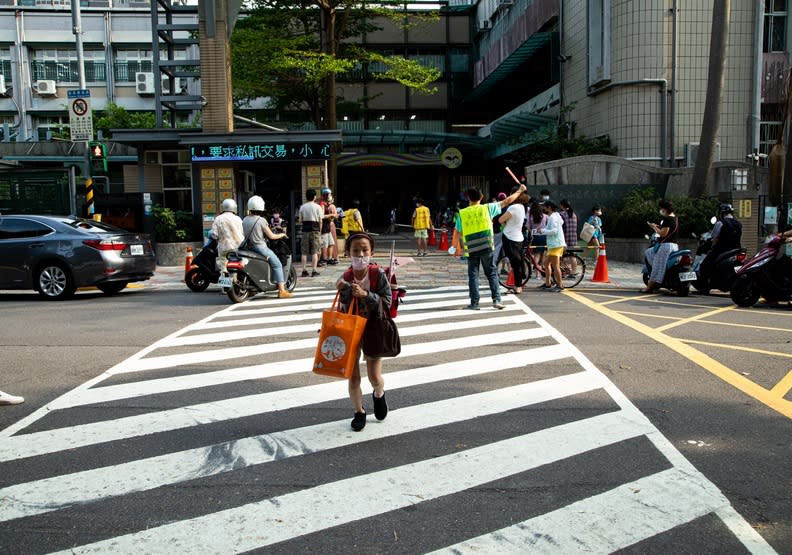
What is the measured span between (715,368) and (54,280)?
37.9 feet

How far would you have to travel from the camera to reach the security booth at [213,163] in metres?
20.0

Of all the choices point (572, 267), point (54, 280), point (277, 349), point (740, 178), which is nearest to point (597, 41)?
point (740, 178)

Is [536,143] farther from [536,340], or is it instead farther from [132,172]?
[536,340]

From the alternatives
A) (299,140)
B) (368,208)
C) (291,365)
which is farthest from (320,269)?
(368,208)

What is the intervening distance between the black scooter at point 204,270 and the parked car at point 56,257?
131cm

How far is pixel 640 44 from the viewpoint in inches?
902

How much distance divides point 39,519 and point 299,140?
16.9 m

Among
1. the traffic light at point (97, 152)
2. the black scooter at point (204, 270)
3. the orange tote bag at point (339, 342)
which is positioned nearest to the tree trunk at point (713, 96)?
the black scooter at point (204, 270)

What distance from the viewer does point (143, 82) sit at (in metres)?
48.7

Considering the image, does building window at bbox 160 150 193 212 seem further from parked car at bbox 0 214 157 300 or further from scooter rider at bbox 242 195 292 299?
scooter rider at bbox 242 195 292 299

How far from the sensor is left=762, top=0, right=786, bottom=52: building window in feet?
80.8

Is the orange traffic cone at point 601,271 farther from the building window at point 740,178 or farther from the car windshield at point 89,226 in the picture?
the car windshield at point 89,226

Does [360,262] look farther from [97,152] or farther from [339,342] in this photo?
[97,152]

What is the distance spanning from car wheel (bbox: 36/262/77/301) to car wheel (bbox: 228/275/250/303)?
10.5ft
